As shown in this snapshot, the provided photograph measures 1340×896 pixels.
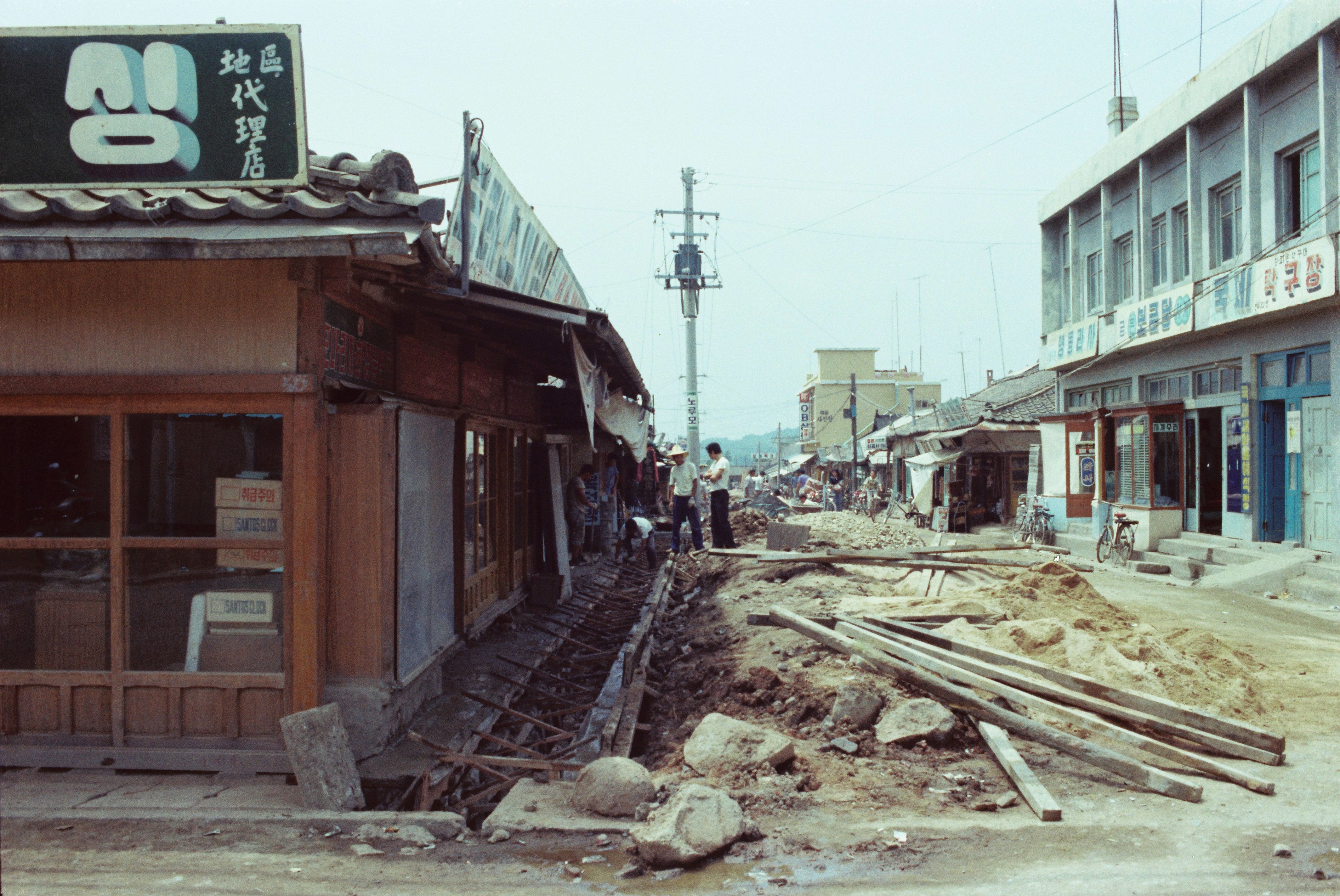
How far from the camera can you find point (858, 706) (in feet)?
18.8

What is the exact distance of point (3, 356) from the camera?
17.7ft

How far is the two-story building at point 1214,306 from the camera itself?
12727 millimetres

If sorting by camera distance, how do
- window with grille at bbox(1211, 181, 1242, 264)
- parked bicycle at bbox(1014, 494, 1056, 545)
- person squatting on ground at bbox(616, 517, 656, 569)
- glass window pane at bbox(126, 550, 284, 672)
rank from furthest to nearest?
parked bicycle at bbox(1014, 494, 1056, 545)
person squatting on ground at bbox(616, 517, 656, 569)
window with grille at bbox(1211, 181, 1242, 264)
glass window pane at bbox(126, 550, 284, 672)

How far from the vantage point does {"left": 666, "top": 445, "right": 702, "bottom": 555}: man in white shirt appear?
15.8 m

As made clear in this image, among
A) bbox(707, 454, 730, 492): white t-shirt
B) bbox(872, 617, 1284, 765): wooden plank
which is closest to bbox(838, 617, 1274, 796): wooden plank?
bbox(872, 617, 1284, 765): wooden plank

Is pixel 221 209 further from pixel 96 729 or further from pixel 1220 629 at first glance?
pixel 1220 629

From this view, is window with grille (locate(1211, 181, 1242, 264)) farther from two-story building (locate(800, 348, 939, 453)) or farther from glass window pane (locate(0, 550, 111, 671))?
two-story building (locate(800, 348, 939, 453))

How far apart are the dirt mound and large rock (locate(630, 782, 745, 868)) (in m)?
18.0

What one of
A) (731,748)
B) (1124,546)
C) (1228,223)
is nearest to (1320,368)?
(1228,223)

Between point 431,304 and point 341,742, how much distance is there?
3.41 m

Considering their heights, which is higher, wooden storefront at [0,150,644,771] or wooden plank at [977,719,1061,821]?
wooden storefront at [0,150,644,771]

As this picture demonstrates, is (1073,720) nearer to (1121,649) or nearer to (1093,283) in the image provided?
(1121,649)

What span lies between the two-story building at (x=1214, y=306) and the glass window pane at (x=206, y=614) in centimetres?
1329

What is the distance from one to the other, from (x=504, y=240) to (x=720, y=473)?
6.17 metres
